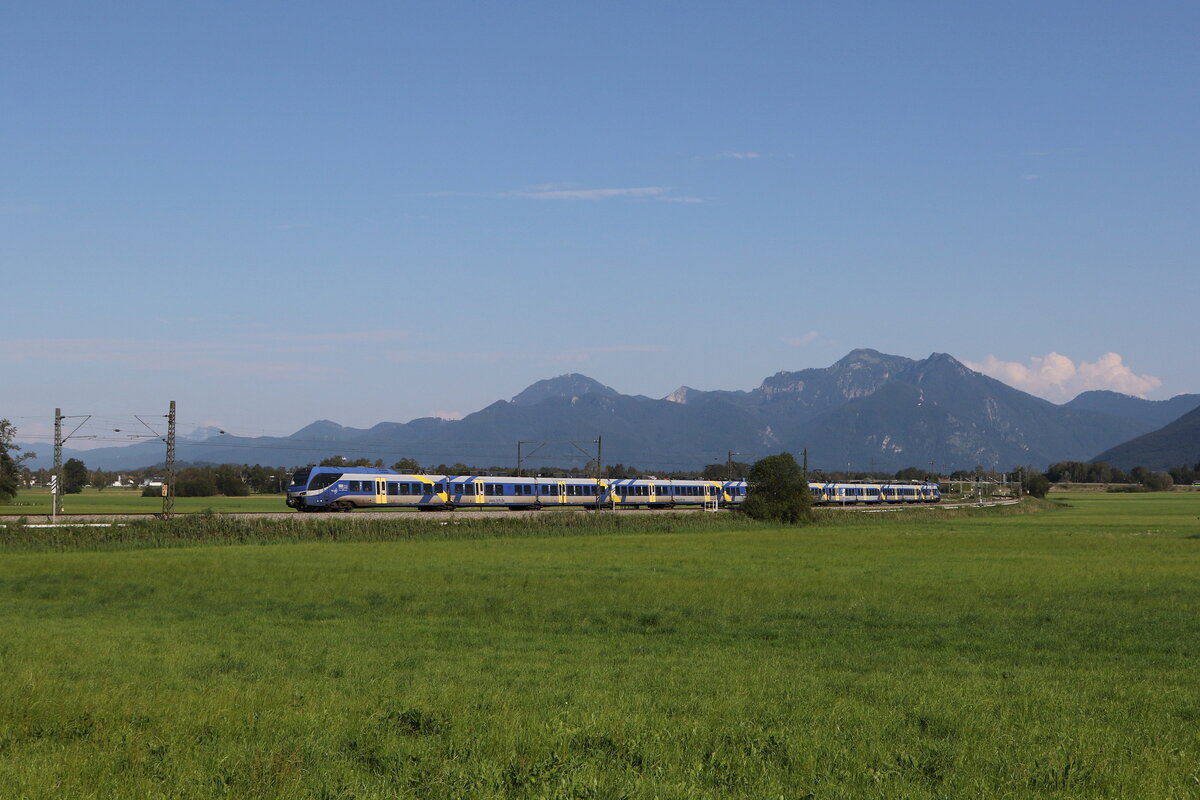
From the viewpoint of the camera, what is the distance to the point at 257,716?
43.7 ft

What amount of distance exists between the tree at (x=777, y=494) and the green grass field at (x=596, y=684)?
46.1 m

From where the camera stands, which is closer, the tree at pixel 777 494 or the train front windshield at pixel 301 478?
the train front windshield at pixel 301 478

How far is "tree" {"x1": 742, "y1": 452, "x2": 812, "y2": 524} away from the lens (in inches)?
3398

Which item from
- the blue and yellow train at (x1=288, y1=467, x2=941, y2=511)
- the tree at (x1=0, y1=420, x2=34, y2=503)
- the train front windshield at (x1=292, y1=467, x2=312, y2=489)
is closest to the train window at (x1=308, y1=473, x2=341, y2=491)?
the blue and yellow train at (x1=288, y1=467, x2=941, y2=511)

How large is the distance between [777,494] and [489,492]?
81.9 feet

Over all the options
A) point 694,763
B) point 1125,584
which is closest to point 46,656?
point 694,763

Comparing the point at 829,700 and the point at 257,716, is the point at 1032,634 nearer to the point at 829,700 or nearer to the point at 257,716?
the point at 829,700

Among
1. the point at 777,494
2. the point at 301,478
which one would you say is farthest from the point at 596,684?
the point at 777,494

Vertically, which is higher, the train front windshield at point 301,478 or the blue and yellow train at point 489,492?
the train front windshield at point 301,478

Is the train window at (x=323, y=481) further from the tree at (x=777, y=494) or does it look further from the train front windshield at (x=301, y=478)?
the tree at (x=777, y=494)

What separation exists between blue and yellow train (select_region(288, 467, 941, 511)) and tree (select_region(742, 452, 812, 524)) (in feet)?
57.2

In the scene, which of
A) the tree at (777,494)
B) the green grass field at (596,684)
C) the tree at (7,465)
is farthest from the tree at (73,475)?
the green grass field at (596,684)

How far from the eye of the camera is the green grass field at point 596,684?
10758 millimetres

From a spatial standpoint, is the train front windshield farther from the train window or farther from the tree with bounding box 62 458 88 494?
the tree with bounding box 62 458 88 494
